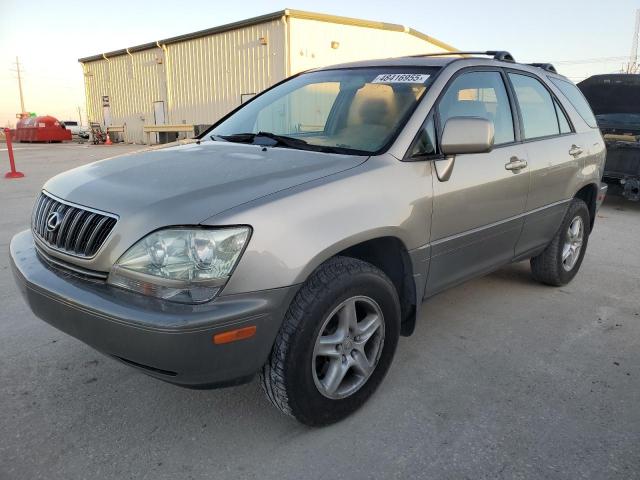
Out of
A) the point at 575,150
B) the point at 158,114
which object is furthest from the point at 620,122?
the point at 158,114

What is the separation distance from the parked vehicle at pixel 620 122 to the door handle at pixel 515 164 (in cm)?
514

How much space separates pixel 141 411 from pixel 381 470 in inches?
47.3

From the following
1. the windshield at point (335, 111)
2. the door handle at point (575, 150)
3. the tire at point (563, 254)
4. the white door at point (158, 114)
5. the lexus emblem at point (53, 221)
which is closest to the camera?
the lexus emblem at point (53, 221)

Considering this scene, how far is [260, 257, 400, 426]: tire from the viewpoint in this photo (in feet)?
6.98

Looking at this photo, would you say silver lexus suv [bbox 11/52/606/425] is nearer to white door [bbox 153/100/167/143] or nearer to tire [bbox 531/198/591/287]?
tire [bbox 531/198/591/287]

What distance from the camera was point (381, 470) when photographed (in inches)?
83.8

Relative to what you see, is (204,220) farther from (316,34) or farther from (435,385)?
(316,34)

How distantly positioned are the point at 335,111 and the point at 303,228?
1.46m

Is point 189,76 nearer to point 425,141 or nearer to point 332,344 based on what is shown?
point 425,141

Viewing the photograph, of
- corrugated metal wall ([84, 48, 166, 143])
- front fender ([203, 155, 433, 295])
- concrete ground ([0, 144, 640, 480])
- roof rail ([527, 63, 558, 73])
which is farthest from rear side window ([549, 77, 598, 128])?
corrugated metal wall ([84, 48, 166, 143])

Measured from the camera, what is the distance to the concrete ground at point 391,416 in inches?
84.8

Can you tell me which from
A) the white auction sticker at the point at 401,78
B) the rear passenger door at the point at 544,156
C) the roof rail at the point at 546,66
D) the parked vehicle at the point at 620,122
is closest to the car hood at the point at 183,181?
the white auction sticker at the point at 401,78

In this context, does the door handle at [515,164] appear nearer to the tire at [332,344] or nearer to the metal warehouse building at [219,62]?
the tire at [332,344]

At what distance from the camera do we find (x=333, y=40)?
19953 millimetres
